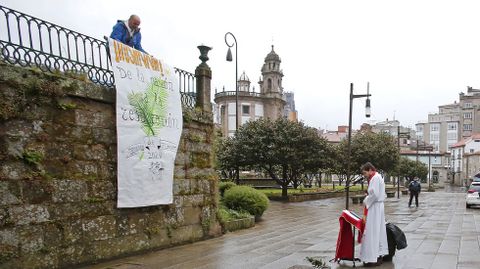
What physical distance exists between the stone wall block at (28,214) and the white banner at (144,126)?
144cm

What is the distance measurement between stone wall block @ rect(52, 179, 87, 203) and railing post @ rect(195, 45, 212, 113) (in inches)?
160

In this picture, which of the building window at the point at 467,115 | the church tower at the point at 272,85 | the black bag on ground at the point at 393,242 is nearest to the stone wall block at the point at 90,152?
the black bag on ground at the point at 393,242

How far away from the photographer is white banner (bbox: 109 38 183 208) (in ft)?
24.7

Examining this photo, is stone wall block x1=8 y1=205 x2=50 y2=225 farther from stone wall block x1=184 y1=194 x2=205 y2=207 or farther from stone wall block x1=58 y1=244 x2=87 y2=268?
stone wall block x1=184 y1=194 x2=205 y2=207

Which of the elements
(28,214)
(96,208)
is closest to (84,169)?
(96,208)

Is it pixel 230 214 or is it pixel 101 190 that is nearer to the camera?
pixel 101 190

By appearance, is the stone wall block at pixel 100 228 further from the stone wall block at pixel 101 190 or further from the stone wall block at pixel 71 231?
the stone wall block at pixel 101 190

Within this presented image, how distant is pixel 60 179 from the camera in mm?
6461

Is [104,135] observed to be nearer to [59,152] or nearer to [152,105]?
[59,152]

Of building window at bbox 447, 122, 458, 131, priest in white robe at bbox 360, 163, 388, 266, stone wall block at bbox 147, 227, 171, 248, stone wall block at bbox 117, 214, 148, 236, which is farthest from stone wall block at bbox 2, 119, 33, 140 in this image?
building window at bbox 447, 122, 458, 131

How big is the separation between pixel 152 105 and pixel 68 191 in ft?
7.86

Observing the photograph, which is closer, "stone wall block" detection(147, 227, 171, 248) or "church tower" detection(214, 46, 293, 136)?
"stone wall block" detection(147, 227, 171, 248)

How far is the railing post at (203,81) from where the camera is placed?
10320mm

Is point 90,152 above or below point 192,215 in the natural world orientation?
above
